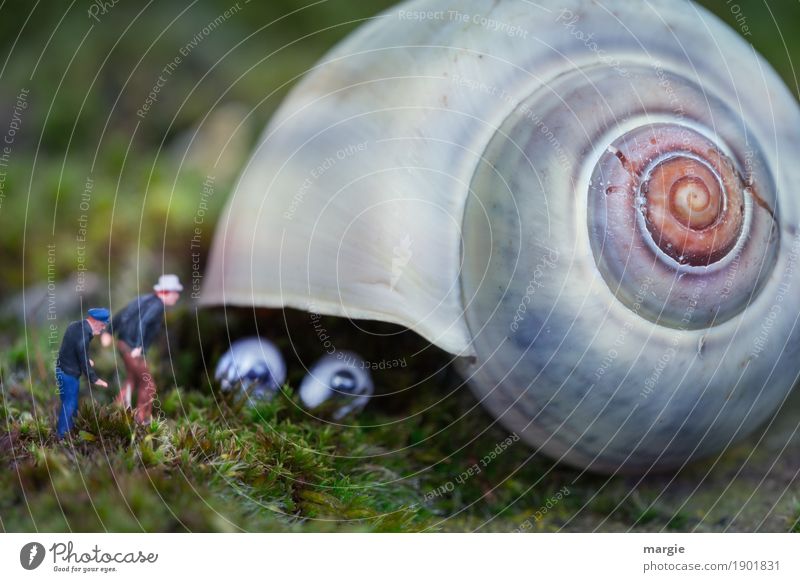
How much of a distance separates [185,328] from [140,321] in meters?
0.20

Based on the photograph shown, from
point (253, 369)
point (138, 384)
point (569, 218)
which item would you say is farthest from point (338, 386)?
point (569, 218)

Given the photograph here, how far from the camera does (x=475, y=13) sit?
93 cm

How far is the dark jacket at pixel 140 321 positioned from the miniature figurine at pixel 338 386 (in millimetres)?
193

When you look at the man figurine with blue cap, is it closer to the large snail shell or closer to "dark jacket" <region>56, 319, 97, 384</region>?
"dark jacket" <region>56, 319, 97, 384</region>

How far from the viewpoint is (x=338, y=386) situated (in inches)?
37.9

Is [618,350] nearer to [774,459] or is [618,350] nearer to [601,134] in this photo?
[601,134]

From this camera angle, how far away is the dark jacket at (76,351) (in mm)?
830
